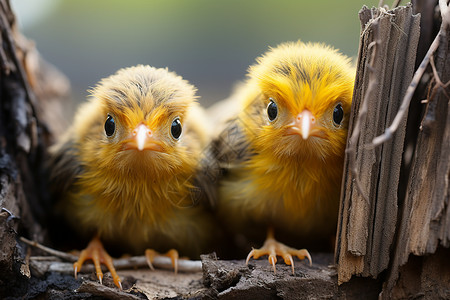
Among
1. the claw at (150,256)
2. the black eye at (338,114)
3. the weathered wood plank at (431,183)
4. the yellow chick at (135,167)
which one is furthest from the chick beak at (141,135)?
the weathered wood plank at (431,183)

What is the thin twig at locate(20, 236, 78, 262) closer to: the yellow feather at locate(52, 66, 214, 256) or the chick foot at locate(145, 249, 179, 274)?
the yellow feather at locate(52, 66, 214, 256)

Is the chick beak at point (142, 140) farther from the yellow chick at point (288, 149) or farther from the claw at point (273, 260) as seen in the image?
the claw at point (273, 260)

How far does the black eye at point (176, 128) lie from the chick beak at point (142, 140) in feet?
0.69

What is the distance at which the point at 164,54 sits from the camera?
17.9ft

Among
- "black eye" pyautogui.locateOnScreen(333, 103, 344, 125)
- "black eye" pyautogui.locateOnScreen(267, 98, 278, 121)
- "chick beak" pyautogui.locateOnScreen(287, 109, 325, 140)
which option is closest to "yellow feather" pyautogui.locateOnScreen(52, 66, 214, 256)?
"black eye" pyautogui.locateOnScreen(267, 98, 278, 121)

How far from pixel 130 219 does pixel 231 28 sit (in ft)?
12.2

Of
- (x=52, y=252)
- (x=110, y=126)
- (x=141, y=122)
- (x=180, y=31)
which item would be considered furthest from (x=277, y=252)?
(x=180, y=31)

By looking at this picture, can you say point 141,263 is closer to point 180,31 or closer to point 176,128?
point 176,128

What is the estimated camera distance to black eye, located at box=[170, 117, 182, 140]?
2574 millimetres

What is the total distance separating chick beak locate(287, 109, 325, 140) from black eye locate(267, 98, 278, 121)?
177mm

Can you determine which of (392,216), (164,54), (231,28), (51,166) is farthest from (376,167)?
(231,28)

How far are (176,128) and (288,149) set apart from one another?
0.62 m

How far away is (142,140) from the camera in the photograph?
231cm

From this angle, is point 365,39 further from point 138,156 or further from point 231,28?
point 231,28
